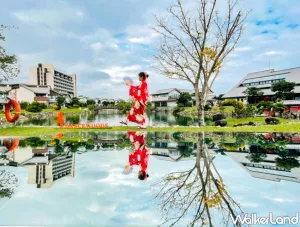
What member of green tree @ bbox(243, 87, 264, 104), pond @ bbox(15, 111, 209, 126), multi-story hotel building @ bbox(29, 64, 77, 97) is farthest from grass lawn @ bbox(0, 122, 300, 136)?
multi-story hotel building @ bbox(29, 64, 77, 97)

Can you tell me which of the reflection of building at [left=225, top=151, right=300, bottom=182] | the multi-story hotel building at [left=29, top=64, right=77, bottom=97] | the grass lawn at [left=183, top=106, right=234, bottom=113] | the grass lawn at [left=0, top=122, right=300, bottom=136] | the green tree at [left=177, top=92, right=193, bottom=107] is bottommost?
the reflection of building at [left=225, top=151, right=300, bottom=182]

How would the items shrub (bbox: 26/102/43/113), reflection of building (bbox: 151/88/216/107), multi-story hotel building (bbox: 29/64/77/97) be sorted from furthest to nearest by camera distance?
multi-story hotel building (bbox: 29/64/77/97)
reflection of building (bbox: 151/88/216/107)
shrub (bbox: 26/102/43/113)

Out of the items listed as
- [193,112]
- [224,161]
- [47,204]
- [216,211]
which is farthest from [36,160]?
[193,112]

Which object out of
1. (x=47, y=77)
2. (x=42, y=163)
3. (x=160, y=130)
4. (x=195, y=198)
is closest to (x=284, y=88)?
(x=160, y=130)

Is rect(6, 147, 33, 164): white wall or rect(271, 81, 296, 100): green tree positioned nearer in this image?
rect(6, 147, 33, 164): white wall

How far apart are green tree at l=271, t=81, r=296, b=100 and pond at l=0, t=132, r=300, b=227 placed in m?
31.8

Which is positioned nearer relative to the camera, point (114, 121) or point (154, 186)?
point (154, 186)

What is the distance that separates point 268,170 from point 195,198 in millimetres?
2306

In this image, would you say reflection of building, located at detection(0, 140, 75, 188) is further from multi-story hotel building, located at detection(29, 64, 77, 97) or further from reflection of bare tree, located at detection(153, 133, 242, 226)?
multi-story hotel building, located at detection(29, 64, 77, 97)

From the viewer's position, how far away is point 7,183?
15.9ft

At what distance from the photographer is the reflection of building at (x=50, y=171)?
4895mm

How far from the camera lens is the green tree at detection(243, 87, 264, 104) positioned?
4072 centimetres

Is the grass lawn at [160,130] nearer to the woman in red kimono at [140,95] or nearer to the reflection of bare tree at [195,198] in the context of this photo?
the woman in red kimono at [140,95]

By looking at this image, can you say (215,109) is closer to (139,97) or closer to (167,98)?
(167,98)
